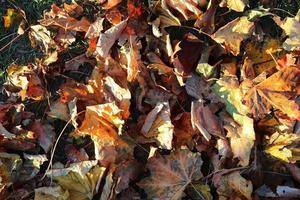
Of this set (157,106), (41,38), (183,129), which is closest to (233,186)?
(183,129)

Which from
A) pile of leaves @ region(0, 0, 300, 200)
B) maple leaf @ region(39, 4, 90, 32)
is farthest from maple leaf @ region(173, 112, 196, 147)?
maple leaf @ region(39, 4, 90, 32)

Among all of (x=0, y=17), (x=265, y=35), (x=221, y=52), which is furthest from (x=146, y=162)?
(x=0, y=17)

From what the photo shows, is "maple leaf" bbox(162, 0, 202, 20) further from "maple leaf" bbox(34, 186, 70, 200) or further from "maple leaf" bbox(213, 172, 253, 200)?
"maple leaf" bbox(34, 186, 70, 200)

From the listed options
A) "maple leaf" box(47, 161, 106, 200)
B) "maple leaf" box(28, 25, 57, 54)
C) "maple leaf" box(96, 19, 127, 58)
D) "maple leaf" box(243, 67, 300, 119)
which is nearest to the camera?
"maple leaf" box(243, 67, 300, 119)

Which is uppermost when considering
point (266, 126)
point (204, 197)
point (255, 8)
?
point (255, 8)

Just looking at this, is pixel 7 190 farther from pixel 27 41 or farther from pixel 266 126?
pixel 266 126

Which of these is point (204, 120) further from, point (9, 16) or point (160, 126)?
point (9, 16)
